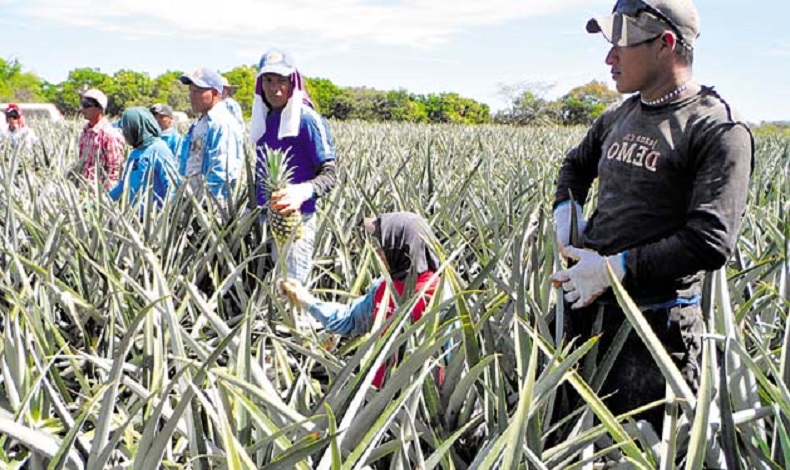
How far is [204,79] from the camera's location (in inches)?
124

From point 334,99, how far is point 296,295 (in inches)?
1410

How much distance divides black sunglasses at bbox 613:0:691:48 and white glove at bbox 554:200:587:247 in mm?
334

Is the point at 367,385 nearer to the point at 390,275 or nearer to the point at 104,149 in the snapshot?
the point at 390,275

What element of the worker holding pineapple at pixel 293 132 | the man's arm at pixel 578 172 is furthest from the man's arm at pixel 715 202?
the worker holding pineapple at pixel 293 132

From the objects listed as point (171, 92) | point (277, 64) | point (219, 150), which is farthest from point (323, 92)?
point (277, 64)

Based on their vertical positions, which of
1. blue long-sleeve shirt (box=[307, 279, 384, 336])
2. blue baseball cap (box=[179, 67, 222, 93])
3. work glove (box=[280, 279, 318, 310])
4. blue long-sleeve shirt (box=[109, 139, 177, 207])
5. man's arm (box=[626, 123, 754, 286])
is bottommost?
blue long-sleeve shirt (box=[307, 279, 384, 336])

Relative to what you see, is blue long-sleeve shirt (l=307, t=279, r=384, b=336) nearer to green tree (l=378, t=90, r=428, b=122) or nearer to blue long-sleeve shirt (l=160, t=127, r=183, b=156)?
blue long-sleeve shirt (l=160, t=127, r=183, b=156)

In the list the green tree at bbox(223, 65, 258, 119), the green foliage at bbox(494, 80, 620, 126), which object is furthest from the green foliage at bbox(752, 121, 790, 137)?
the green tree at bbox(223, 65, 258, 119)

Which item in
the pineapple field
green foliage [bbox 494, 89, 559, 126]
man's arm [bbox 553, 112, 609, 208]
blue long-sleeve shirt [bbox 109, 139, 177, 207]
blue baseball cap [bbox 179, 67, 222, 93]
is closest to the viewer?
the pineapple field

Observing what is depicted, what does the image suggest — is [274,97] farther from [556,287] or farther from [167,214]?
[556,287]

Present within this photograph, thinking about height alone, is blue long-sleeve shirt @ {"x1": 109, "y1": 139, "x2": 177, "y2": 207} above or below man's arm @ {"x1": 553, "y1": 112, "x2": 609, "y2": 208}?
below

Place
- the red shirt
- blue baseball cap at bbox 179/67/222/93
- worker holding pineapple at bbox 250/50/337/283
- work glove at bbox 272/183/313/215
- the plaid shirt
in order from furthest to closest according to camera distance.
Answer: the plaid shirt → blue baseball cap at bbox 179/67/222/93 → worker holding pineapple at bbox 250/50/337/283 → work glove at bbox 272/183/313/215 → the red shirt

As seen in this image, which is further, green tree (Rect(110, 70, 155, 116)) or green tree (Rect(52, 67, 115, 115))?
green tree (Rect(52, 67, 115, 115))

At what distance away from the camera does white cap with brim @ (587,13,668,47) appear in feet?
3.86
